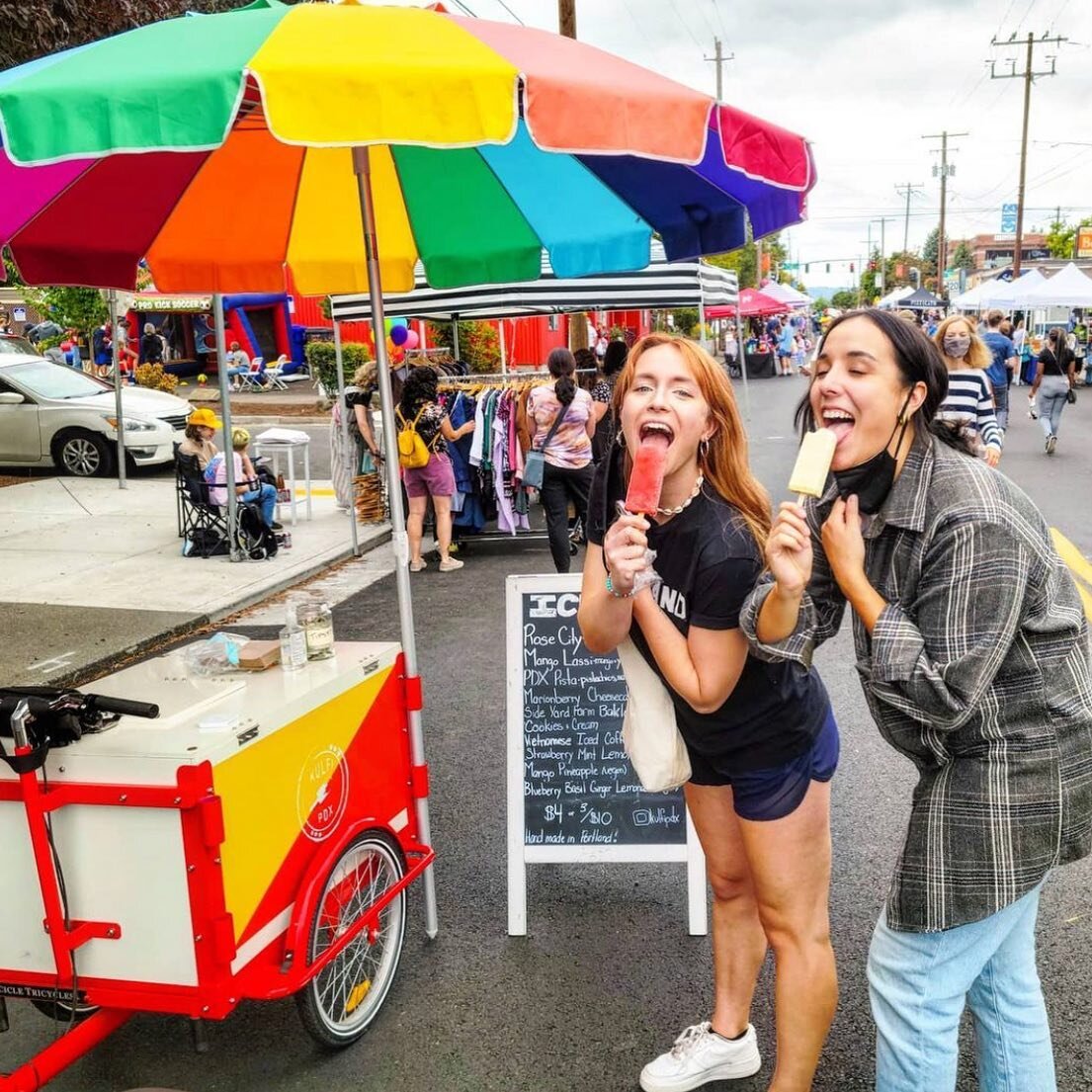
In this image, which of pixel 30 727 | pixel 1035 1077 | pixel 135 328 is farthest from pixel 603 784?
pixel 135 328

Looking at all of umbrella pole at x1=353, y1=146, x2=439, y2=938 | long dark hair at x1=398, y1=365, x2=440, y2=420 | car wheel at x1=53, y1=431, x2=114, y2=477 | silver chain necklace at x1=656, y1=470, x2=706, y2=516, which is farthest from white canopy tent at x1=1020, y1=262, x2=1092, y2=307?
silver chain necklace at x1=656, y1=470, x2=706, y2=516

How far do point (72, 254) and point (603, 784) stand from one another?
3097 mm

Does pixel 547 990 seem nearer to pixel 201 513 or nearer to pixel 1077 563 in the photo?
pixel 1077 563

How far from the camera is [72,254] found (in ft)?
13.8

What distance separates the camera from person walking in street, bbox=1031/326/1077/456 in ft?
49.3

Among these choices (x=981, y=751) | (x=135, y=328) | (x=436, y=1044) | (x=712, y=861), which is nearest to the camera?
(x=981, y=751)

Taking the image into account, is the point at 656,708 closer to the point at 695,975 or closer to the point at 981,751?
the point at 981,751

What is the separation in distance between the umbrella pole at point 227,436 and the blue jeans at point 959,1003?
25.2 feet

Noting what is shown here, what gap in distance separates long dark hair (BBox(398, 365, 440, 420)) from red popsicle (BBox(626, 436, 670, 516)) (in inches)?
291

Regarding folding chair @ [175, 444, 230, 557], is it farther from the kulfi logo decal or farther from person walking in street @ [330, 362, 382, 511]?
the kulfi logo decal

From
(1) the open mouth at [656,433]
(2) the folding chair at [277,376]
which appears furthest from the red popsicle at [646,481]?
(2) the folding chair at [277,376]

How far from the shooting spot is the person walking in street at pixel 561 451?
8914 millimetres

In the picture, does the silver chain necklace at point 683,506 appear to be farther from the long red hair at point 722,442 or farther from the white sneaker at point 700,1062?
the white sneaker at point 700,1062

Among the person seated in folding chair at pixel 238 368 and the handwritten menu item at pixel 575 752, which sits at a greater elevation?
the person seated in folding chair at pixel 238 368
